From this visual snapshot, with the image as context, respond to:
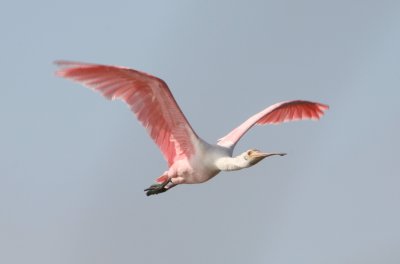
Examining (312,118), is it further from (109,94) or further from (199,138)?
→ (109,94)

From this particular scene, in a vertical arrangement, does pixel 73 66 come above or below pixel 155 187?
above

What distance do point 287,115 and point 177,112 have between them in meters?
4.46

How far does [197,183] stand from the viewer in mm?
16891

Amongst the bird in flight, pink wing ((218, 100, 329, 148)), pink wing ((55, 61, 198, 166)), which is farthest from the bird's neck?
pink wing ((218, 100, 329, 148))

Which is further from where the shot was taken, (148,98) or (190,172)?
(190,172)

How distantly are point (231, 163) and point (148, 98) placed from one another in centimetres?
184

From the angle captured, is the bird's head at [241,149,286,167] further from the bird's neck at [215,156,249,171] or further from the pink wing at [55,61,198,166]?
the pink wing at [55,61,198,166]

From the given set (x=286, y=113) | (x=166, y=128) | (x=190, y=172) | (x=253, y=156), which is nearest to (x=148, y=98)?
(x=166, y=128)

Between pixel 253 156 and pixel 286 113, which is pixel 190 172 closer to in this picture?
pixel 253 156

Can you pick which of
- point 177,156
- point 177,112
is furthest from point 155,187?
point 177,112

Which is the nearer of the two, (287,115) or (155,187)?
(155,187)

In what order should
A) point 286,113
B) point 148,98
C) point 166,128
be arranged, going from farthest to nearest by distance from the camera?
point 286,113, point 166,128, point 148,98

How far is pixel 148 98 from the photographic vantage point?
1608cm

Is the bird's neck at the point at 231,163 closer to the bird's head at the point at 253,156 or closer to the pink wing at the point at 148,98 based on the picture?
the bird's head at the point at 253,156
